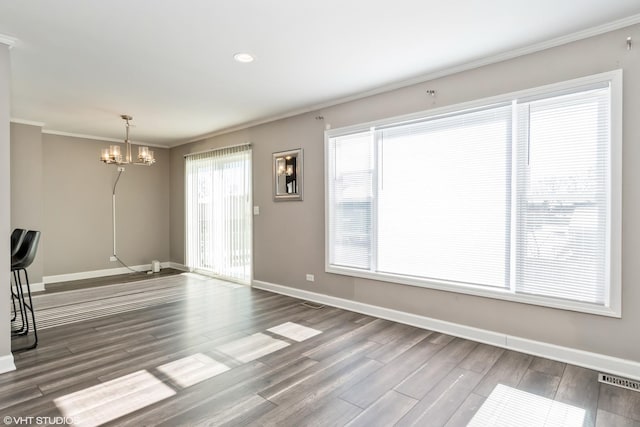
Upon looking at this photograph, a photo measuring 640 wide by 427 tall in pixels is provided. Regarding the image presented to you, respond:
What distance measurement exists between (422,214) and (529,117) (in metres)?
1.32

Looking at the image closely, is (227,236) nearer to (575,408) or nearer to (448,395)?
(448,395)

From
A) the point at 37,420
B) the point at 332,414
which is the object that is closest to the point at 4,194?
the point at 37,420

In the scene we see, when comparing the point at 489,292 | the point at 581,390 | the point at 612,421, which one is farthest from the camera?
the point at 489,292

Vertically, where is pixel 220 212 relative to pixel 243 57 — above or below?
below

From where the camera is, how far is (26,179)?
5.18 metres

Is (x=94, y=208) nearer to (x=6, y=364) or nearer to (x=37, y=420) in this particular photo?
(x=6, y=364)

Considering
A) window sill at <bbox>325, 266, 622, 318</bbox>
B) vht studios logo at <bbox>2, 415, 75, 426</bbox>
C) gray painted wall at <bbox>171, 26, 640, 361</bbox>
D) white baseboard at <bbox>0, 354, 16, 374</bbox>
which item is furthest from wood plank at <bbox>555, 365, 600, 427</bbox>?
white baseboard at <bbox>0, 354, 16, 374</bbox>

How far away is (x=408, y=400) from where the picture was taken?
229 centimetres

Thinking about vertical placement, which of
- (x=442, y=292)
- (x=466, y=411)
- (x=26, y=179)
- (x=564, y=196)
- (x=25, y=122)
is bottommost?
(x=466, y=411)

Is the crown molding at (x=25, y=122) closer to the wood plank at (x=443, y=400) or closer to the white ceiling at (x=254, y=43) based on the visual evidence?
the white ceiling at (x=254, y=43)

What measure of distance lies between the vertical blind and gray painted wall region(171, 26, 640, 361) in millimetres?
273

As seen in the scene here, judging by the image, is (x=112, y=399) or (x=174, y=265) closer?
(x=112, y=399)

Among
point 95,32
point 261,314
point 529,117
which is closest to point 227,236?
point 261,314

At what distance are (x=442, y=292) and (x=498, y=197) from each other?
1.09 meters
